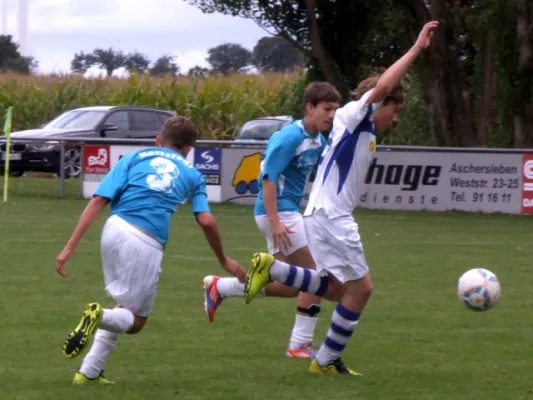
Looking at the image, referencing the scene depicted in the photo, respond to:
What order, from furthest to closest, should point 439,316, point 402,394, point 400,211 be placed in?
point 400,211 < point 439,316 < point 402,394

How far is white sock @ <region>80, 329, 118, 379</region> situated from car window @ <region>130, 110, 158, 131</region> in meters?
22.8

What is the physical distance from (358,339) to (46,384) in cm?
264

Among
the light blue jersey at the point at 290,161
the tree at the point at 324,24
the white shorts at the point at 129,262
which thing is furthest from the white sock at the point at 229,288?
the tree at the point at 324,24

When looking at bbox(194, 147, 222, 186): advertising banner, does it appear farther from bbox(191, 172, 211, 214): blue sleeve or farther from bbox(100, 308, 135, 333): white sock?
bbox(100, 308, 135, 333): white sock

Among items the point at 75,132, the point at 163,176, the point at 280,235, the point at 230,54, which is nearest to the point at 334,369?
the point at 280,235

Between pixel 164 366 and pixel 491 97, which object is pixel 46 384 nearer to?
pixel 164 366

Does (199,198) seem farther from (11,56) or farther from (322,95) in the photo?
(11,56)

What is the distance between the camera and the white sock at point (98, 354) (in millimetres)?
6961

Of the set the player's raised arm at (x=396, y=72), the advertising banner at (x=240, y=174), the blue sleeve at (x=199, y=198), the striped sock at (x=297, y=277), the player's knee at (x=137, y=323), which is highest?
the player's raised arm at (x=396, y=72)

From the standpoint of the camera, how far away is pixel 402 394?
22.7ft

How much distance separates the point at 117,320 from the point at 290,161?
6.18 ft

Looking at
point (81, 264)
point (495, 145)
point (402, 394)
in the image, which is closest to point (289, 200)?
point (402, 394)

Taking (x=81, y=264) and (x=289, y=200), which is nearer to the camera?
(x=289, y=200)

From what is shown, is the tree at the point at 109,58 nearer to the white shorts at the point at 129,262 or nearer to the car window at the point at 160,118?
the car window at the point at 160,118
